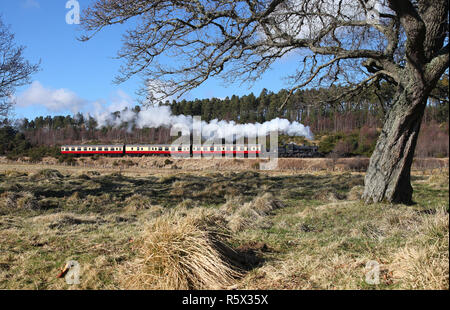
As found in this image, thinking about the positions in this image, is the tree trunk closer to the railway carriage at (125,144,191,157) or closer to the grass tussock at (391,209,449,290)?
the grass tussock at (391,209,449,290)

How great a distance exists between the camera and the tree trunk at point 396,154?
259 inches

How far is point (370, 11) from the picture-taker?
7.70 meters

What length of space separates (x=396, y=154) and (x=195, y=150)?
97.9 ft

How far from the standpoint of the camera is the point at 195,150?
1415 inches

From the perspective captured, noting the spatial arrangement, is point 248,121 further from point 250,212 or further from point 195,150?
point 250,212

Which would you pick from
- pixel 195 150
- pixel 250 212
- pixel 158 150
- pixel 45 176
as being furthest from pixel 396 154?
pixel 158 150

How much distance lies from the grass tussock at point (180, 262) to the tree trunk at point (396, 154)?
4.75 m

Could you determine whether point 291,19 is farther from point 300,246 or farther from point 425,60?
point 300,246

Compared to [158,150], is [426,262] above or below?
below

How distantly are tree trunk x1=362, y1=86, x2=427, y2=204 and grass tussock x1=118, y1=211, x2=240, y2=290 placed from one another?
4.75 meters

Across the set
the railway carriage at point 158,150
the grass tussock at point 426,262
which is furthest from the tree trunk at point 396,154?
the railway carriage at point 158,150

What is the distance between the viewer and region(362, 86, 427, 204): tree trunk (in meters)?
6.57

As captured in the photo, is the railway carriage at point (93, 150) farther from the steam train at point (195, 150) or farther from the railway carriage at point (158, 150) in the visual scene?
the railway carriage at point (158, 150)
